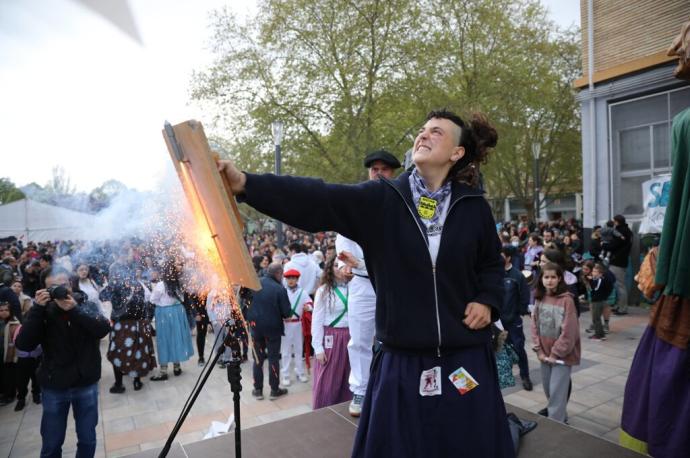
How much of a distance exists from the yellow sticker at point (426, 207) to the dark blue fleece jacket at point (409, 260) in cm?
5

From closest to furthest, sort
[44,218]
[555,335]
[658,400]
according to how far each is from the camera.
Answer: [658,400] → [555,335] → [44,218]

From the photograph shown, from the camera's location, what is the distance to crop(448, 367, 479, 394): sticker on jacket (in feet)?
6.53

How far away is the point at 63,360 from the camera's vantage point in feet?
14.1

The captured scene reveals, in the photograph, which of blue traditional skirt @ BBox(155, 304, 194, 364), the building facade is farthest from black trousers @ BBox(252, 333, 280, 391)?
the building facade

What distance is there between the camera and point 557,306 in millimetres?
5062

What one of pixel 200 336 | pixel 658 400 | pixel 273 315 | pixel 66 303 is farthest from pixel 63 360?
pixel 658 400

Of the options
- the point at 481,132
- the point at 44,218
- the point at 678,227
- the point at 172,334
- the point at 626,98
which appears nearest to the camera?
the point at 481,132

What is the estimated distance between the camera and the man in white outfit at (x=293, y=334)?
25.0ft

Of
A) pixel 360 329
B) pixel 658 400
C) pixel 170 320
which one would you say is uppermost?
pixel 360 329

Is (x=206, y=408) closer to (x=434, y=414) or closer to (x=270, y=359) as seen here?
(x=270, y=359)

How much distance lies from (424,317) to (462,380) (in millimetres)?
341

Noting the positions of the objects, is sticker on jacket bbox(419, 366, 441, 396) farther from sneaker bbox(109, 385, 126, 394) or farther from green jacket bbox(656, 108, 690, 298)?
sneaker bbox(109, 385, 126, 394)

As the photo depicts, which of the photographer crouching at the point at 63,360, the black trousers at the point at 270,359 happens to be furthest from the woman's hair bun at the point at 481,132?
the black trousers at the point at 270,359

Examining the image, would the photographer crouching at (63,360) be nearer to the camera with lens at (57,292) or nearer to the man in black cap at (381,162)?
the camera with lens at (57,292)
